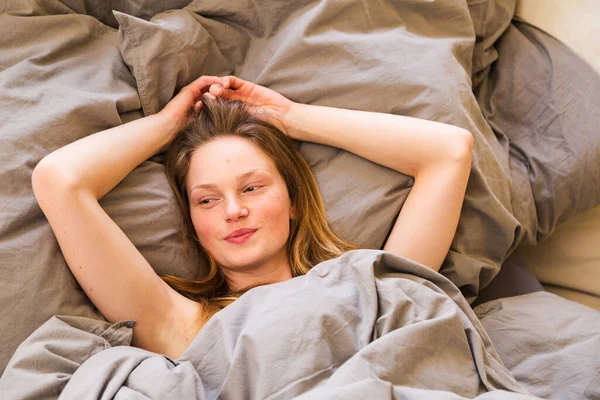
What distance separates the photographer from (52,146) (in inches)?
45.3

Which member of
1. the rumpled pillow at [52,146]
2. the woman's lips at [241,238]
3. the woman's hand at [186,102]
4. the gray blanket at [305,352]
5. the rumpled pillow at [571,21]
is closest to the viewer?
the gray blanket at [305,352]

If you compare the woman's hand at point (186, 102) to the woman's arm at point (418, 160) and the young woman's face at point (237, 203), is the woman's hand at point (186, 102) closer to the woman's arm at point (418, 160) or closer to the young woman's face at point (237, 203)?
the young woman's face at point (237, 203)

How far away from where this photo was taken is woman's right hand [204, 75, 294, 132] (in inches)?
52.2

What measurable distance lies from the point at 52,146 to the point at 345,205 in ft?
1.81

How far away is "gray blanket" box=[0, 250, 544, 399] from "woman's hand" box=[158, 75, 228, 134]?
408mm

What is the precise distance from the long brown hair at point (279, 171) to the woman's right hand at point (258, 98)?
0.02 metres

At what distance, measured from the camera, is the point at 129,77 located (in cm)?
129

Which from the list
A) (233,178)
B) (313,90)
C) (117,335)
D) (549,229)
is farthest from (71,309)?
(549,229)

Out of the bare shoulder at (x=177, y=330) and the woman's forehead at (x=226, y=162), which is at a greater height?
the woman's forehead at (x=226, y=162)

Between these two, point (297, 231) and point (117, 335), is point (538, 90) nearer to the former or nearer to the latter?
point (297, 231)

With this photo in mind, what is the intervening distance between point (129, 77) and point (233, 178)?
0.31 m

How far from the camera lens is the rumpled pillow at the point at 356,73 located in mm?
1284

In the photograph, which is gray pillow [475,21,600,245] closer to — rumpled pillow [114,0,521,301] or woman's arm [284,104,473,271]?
rumpled pillow [114,0,521,301]

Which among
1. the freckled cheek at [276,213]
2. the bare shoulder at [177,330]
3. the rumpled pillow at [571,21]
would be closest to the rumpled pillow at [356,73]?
the freckled cheek at [276,213]
